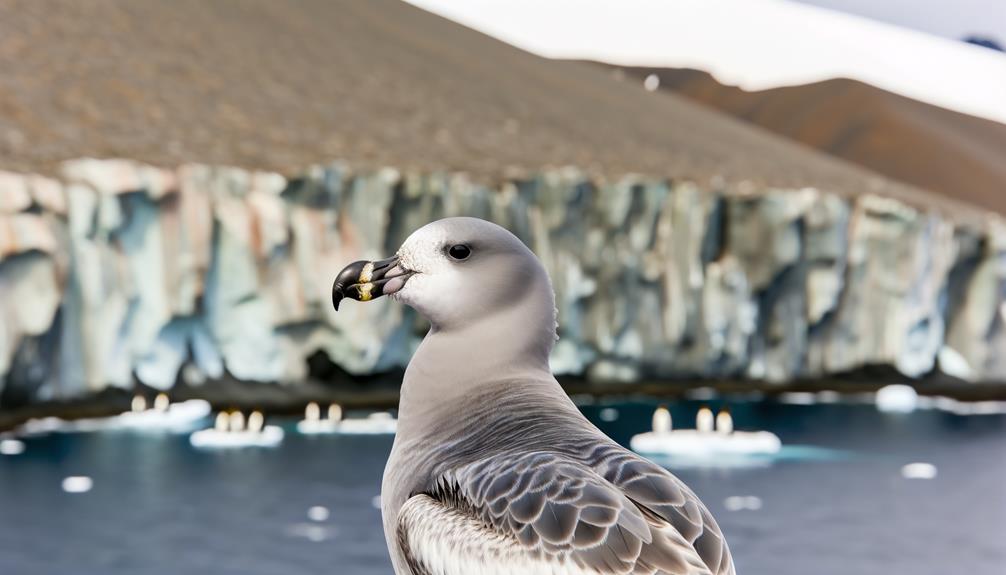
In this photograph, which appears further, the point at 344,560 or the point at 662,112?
the point at 662,112

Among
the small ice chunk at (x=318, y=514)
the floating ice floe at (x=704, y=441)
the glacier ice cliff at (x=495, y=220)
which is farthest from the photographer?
the glacier ice cliff at (x=495, y=220)

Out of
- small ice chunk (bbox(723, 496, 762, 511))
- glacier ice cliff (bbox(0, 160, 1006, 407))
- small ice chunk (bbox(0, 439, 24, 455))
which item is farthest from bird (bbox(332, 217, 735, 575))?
glacier ice cliff (bbox(0, 160, 1006, 407))

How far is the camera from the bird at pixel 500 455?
2896 millimetres

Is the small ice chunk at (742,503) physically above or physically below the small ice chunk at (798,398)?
above

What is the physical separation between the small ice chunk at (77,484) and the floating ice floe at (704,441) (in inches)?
431

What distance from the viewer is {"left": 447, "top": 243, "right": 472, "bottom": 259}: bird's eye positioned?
3355 millimetres

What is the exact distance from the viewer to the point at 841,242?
40.8m

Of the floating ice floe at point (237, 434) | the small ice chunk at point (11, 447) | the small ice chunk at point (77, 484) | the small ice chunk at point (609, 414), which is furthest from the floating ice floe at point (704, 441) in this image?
the small ice chunk at point (11, 447)

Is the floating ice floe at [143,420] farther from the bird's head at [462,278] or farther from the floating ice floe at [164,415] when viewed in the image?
the bird's head at [462,278]

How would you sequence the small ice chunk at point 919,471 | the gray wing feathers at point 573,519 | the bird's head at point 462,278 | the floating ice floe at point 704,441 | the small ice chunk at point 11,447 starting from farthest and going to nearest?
the floating ice floe at point 704,441 → the small ice chunk at point 919,471 → the small ice chunk at point 11,447 → the bird's head at point 462,278 → the gray wing feathers at point 573,519

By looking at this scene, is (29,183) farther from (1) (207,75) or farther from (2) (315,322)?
(1) (207,75)

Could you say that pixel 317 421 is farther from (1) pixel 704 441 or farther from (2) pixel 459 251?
(2) pixel 459 251

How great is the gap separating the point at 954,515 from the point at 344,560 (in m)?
10.8

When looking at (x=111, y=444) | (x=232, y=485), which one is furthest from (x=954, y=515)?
(x=111, y=444)
